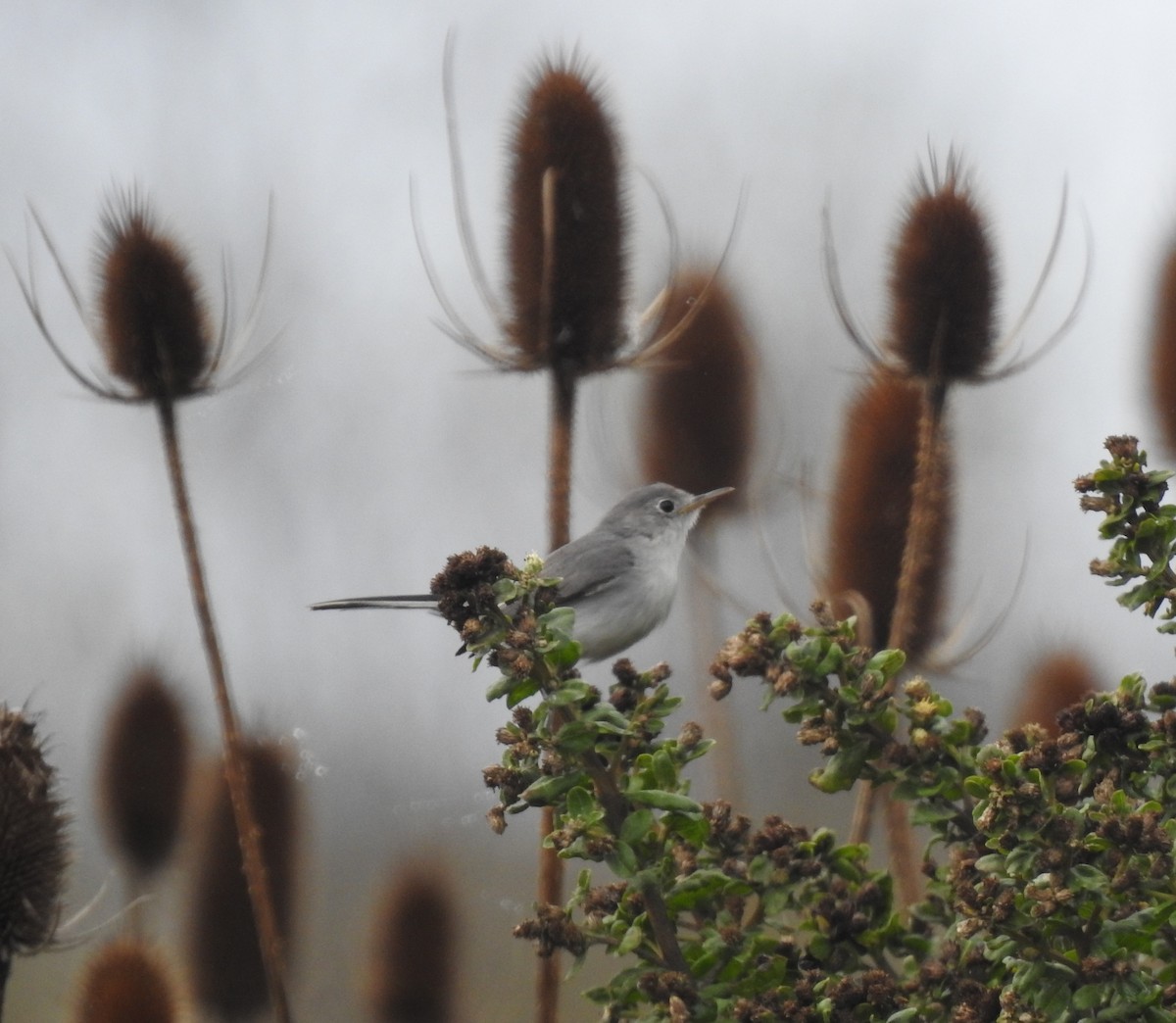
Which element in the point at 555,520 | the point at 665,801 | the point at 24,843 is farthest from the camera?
the point at 555,520

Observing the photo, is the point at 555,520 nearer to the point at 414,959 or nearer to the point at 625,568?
the point at 625,568

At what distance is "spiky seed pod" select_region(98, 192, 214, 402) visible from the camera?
1273mm

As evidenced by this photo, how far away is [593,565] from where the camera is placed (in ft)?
4.80

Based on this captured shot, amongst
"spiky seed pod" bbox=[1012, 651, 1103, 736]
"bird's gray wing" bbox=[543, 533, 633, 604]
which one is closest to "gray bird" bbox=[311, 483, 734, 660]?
"bird's gray wing" bbox=[543, 533, 633, 604]

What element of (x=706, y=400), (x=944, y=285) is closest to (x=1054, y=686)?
(x=944, y=285)

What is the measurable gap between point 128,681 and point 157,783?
0.14 m

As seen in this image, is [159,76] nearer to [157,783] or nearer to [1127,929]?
[157,783]

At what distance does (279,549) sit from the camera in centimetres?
158

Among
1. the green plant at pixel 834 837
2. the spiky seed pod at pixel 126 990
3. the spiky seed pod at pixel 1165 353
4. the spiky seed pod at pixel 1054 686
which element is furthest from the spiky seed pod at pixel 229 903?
the spiky seed pod at pixel 1165 353

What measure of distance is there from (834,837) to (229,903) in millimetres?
700

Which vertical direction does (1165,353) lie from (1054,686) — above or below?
above

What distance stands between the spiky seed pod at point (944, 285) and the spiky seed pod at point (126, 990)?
0.87m

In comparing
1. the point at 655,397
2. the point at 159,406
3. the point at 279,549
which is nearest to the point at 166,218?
the point at 159,406

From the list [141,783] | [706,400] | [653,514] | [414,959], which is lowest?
[414,959]
